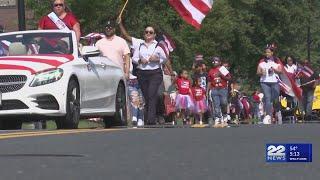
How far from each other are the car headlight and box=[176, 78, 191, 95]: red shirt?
10619mm

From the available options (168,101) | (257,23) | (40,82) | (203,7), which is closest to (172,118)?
(168,101)

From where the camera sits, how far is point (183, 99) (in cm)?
2342

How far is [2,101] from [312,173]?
665 centimetres

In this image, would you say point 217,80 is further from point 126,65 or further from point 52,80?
point 52,80

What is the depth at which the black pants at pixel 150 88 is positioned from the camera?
1608 cm

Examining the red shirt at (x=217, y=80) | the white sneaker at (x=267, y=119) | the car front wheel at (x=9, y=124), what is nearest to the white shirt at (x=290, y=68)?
the white sneaker at (x=267, y=119)

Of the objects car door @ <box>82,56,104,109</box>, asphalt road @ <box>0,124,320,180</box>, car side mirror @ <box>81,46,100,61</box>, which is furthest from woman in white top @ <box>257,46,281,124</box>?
asphalt road @ <box>0,124,320,180</box>

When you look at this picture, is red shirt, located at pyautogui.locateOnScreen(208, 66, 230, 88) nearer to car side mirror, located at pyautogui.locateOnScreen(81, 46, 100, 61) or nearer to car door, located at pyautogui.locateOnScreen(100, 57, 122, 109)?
car door, located at pyautogui.locateOnScreen(100, 57, 122, 109)

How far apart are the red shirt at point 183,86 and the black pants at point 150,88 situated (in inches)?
282

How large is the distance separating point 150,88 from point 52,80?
338cm

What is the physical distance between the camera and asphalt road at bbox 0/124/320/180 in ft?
23.9

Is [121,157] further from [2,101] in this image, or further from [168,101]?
[168,101]

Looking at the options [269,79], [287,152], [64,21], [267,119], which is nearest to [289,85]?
[269,79]

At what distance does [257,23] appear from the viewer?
54.1 meters
